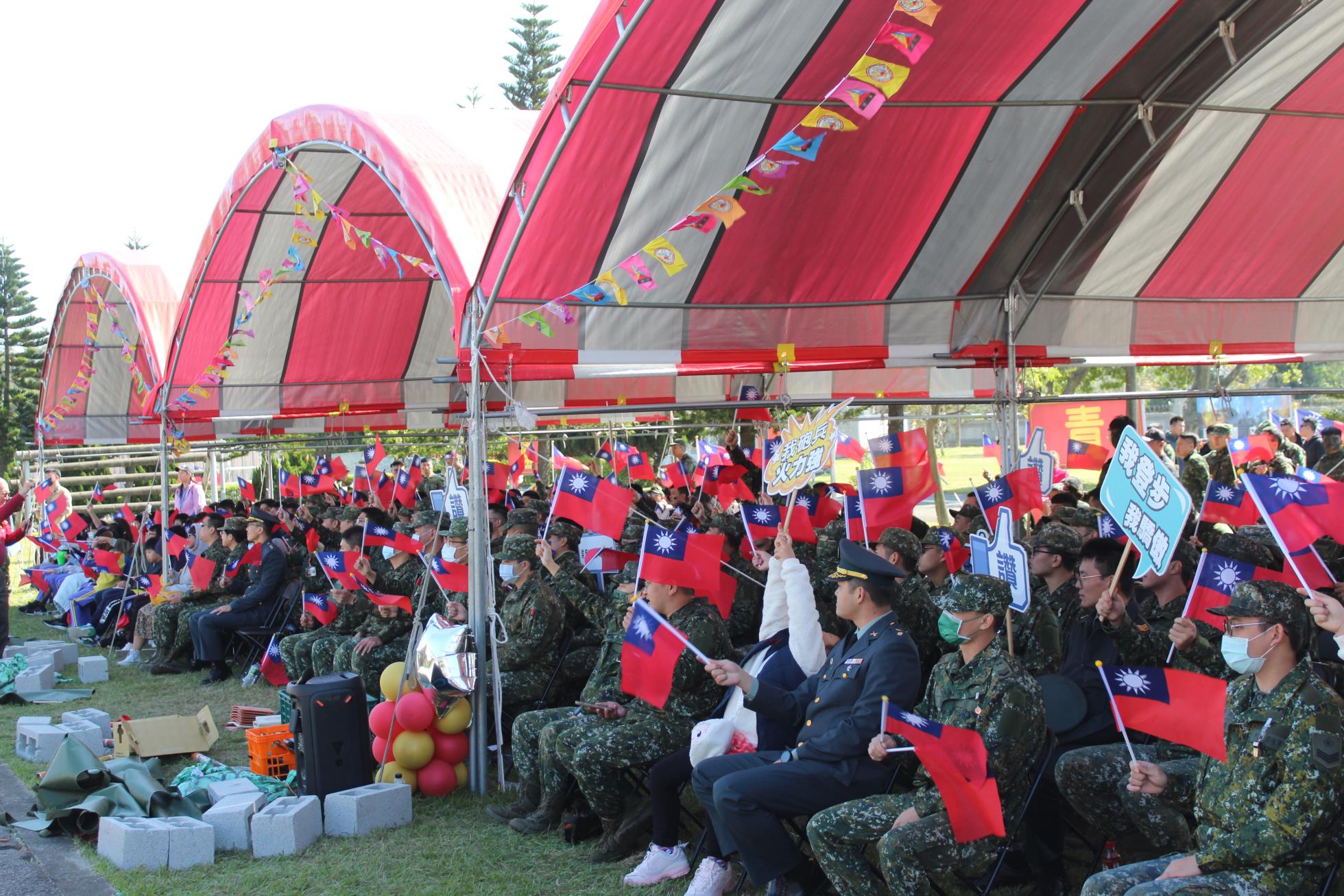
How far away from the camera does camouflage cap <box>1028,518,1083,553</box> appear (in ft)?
19.0

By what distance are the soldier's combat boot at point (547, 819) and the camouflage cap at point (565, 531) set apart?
6.47ft

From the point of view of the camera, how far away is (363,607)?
889 centimetres

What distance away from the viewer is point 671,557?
5719mm

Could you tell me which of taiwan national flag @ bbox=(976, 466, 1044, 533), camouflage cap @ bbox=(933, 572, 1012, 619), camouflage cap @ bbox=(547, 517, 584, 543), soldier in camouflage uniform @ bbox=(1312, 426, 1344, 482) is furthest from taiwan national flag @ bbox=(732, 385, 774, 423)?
camouflage cap @ bbox=(933, 572, 1012, 619)

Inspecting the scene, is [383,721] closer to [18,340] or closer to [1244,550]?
[1244,550]

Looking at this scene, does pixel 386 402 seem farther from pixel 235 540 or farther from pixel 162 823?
pixel 162 823

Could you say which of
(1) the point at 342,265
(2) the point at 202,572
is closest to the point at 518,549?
(2) the point at 202,572

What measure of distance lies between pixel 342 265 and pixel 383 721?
31.1ft

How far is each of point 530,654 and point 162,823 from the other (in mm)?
2098

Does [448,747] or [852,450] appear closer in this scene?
[448,747]

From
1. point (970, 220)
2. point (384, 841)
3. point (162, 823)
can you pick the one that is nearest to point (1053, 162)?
point (970, 220)

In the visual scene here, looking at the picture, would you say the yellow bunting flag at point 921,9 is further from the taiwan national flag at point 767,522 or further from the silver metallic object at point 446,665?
the silver metallic object at point 446,665

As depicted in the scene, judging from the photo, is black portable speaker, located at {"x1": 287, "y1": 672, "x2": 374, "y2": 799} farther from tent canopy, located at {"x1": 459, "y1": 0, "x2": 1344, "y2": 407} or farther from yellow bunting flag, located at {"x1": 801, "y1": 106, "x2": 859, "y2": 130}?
yellow bunting flag, located at {"x1": 801, "y1": 106, "x2": 859, "y2": 130}

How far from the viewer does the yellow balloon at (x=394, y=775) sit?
6770 mm
